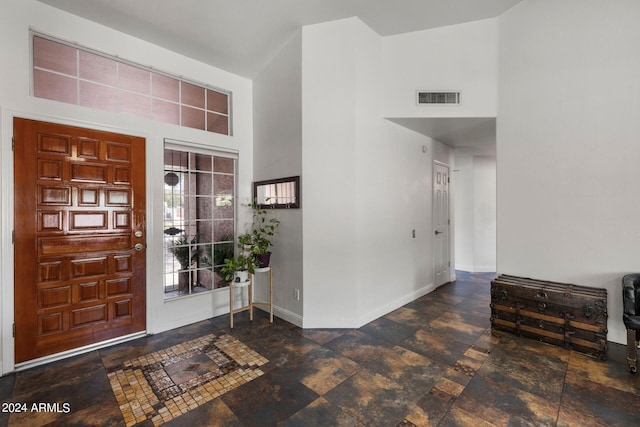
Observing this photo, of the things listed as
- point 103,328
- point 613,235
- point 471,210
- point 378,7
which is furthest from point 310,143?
point 471,210

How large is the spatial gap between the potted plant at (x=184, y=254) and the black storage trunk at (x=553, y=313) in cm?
359

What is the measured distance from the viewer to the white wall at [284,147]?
10.8 ft

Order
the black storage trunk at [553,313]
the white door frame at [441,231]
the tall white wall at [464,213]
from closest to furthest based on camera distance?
the black storage trunk at [553,313], the white door frame at [441,231], the tall white wall at [464,213]

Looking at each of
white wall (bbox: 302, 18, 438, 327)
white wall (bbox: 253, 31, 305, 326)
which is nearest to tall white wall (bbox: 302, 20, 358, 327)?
white wall (bbox: 302, 18, 438, 327)

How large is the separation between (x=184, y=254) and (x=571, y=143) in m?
4.56

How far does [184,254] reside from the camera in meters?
3.49

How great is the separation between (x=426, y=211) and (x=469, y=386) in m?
2.78

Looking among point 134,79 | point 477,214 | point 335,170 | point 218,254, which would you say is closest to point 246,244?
point 218,254

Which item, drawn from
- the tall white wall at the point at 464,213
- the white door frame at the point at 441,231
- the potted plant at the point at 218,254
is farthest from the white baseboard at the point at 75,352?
the tall white wall at the point at 464,213

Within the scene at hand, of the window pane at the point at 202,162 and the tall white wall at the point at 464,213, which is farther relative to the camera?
the tall white wall at the point at 464,213

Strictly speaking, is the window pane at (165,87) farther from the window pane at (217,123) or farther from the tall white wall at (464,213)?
the tall white wall at (464,213)

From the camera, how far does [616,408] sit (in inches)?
74.9

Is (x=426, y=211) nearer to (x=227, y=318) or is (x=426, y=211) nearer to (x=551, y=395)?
(x=551, y=395)

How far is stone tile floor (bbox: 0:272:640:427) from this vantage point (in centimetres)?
186
